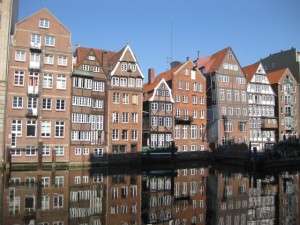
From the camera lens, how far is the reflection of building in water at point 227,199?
18.9 m

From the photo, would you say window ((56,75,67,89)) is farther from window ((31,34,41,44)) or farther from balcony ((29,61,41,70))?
window ((31,34,41,44))

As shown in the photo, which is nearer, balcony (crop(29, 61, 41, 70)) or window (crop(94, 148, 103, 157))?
balcony (crop(29, 61, 41, 70))

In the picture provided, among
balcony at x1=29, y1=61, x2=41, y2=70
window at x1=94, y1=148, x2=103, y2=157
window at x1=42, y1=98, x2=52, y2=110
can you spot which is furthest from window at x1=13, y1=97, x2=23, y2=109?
window at x1=94, y1=148, x2=103, y2=157

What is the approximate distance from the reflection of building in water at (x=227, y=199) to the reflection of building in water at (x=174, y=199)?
61 centimetres

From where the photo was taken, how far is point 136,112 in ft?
161

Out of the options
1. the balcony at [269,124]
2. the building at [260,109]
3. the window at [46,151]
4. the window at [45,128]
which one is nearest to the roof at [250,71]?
the building at [260,109]

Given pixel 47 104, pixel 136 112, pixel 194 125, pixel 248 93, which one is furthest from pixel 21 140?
pixel 248 93

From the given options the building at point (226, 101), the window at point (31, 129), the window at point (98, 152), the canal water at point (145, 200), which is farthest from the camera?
the building at point (226, 101)

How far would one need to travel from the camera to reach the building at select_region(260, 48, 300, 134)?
2773 inches

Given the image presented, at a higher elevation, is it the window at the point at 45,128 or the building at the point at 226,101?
the building at the point at 226,101

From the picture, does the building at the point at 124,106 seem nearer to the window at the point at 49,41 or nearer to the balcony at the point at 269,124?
the window at the point at 49,41

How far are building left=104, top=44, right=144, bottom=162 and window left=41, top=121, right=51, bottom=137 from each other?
8.35 meters

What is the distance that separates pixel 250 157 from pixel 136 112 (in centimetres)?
1770

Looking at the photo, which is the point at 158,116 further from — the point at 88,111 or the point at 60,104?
the point at 60,104
